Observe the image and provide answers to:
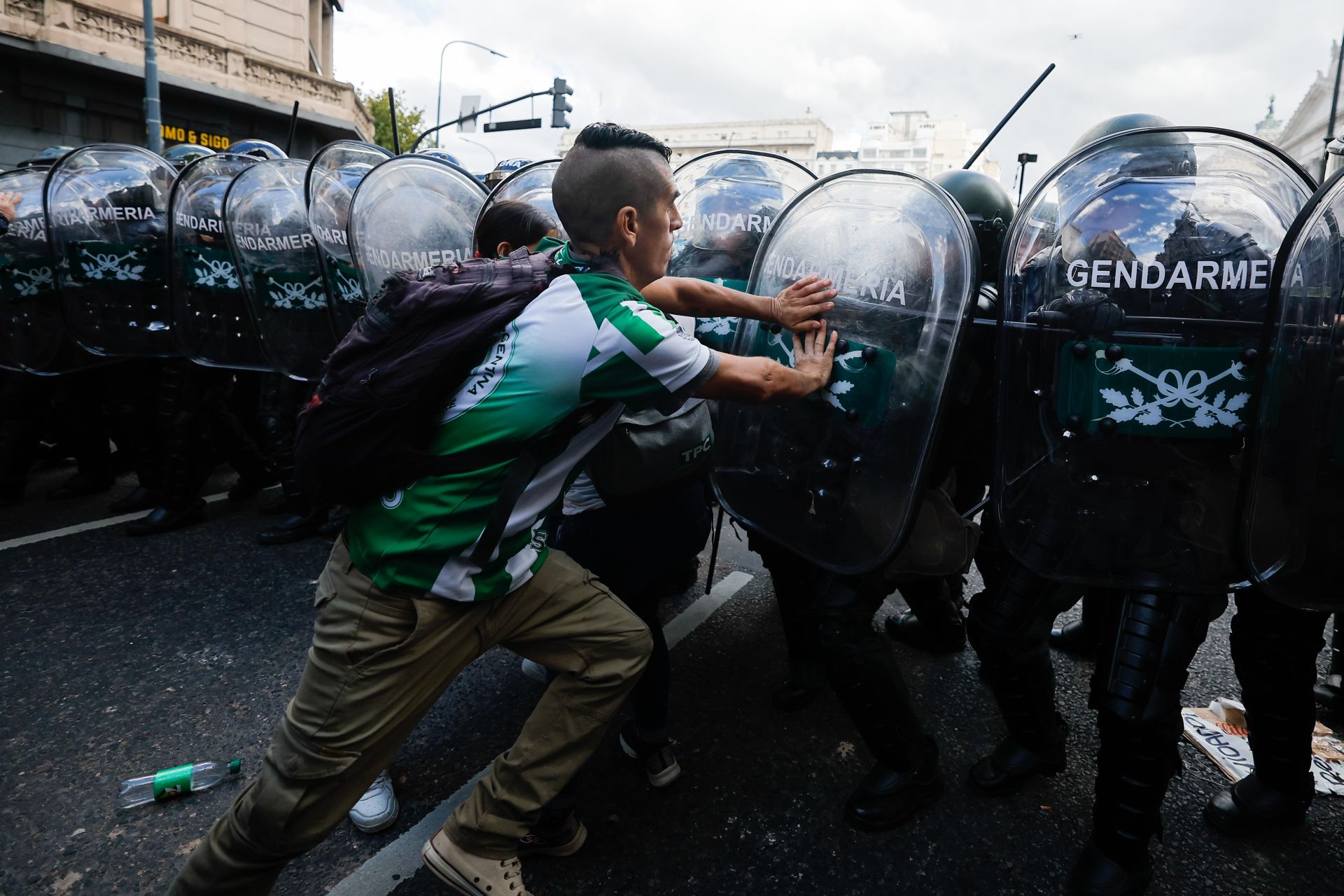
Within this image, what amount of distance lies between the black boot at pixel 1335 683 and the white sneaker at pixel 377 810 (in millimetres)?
3049

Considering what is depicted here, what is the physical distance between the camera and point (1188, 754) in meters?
2.58

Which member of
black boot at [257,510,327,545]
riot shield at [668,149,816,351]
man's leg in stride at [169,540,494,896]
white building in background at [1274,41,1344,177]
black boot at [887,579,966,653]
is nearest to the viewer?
man's leg in stride at [169,540,494,896]

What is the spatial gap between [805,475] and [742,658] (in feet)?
4.24

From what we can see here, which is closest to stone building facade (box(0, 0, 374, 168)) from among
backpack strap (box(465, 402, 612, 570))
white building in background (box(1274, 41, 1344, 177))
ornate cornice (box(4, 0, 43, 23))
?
ornate cornice (box(4, 0, 43, 23))

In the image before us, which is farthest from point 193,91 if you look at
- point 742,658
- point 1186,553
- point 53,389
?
point 1186,553

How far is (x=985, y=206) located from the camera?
274 cm

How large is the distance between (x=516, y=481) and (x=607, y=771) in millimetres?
1221

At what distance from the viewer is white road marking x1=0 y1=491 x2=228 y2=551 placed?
162 inches

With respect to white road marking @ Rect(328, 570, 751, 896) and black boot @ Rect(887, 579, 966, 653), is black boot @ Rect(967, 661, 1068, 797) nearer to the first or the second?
black boot @ Rect(887, 579, 966, 653)

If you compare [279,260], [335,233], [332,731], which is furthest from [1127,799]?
[279,260]

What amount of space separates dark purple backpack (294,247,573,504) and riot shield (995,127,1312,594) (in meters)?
1.16

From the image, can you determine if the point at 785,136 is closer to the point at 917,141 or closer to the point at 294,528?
the point at 917,141

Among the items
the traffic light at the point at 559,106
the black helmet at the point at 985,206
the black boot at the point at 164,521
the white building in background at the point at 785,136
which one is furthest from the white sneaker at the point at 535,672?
the white building in background at the point at 785,136

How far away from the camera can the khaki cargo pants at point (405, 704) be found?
1.50 meters
